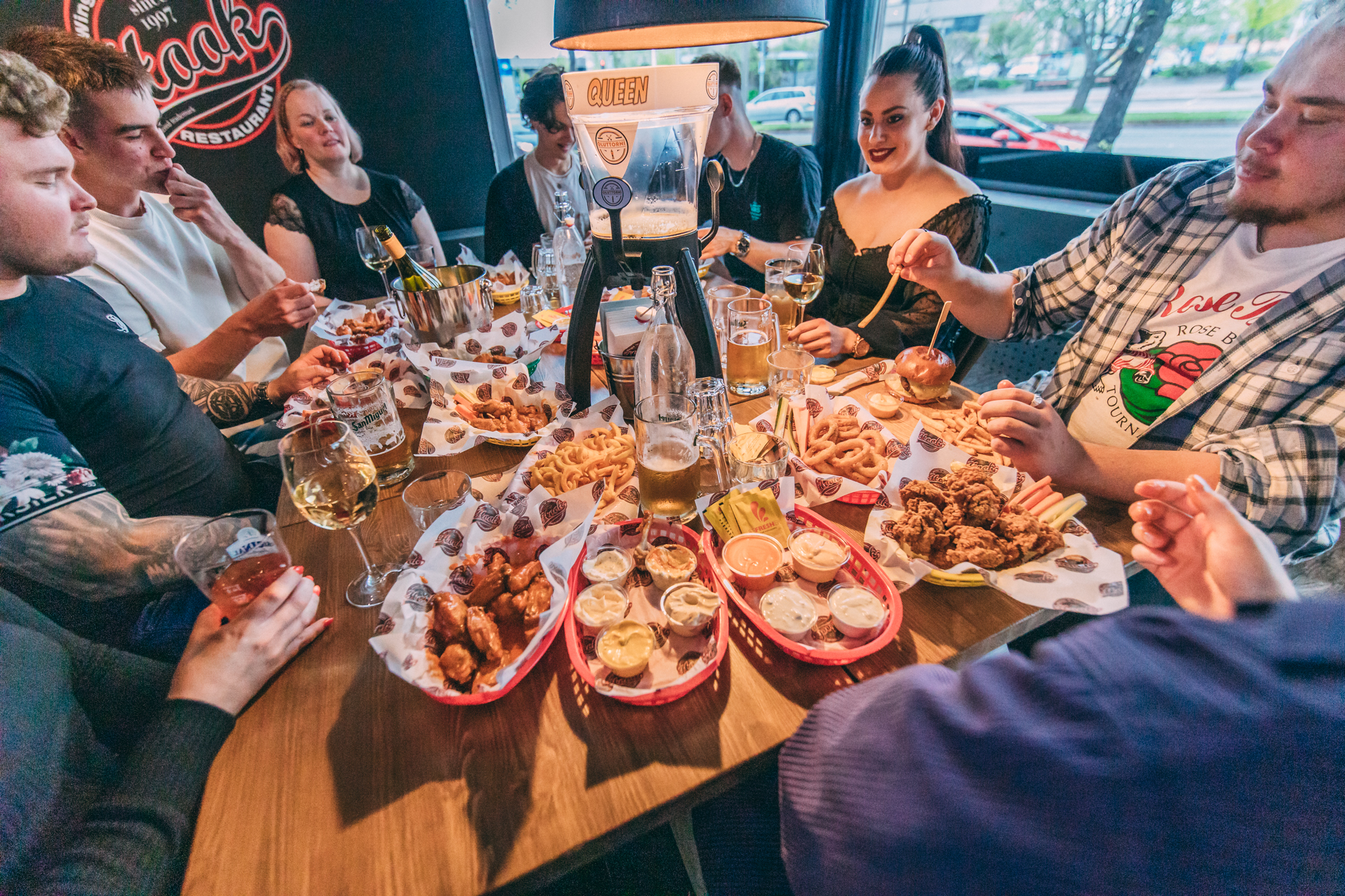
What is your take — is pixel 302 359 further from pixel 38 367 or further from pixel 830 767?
pixel 830 767

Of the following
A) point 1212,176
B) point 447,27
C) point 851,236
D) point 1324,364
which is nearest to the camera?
point 1324,364

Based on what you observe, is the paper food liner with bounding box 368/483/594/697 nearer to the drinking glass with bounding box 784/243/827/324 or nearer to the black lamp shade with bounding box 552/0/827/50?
the black lamp shade with bounding box 552/0/827/50

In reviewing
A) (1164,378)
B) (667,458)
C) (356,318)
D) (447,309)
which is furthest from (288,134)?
(1164,378)

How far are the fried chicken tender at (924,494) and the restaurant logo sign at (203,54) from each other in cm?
591

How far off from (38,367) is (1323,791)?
2.74 meters

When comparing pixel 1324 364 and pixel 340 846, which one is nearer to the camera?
pixel 340 846

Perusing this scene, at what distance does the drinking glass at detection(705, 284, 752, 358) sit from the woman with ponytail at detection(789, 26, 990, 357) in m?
0.29

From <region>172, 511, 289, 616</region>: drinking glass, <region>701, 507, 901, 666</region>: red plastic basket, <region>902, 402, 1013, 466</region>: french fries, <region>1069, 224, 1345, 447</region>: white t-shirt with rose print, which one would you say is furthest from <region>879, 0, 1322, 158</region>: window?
<region>172, 511, 289, 616</region>: drinking glass

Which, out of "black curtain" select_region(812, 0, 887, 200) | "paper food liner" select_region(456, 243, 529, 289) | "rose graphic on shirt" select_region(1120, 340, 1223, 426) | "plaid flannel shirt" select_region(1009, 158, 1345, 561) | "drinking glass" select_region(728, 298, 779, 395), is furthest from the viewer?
"black curtain" select_region(812, 0, 887, 200)

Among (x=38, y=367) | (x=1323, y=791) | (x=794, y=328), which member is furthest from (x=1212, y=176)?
(x=38, y=367)

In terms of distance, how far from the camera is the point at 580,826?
824mm

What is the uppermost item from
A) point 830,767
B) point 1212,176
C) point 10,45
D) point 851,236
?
point 10,45

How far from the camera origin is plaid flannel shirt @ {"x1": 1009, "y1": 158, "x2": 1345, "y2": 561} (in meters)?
1.28

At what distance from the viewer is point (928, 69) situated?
2561 mm
